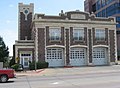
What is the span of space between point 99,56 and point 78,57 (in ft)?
14.4

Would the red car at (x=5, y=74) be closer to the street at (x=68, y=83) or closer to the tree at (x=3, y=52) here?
the street at (x=68, y=83)

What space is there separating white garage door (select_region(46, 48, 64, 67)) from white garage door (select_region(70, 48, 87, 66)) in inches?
80.1

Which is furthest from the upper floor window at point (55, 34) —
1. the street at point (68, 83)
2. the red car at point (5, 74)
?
the red car at point (5, 74)

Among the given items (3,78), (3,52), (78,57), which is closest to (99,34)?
(78,57)

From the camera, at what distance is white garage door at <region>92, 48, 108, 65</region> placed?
4878 cm

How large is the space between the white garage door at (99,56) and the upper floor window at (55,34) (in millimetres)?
7726

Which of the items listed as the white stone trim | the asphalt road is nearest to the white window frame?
the white stone trim

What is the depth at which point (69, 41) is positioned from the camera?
46531 millimetres

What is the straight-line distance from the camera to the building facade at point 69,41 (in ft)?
149

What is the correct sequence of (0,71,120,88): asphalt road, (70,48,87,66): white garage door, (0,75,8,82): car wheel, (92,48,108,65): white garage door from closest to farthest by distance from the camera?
1. (0,71,120,88): asphalt road
2. (0,75,8,82): car wheel
3. (70,48,87,66): white garage door
4. (92,48,108,65): white garage door

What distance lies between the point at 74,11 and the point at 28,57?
11899 millimetres

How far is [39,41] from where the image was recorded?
148 ft

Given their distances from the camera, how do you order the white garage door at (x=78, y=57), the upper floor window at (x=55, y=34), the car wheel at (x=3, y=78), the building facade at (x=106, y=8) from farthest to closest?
the building facade at (x=106, y=8)
the white garage door at (x=78, y=57)
the upper floor window at (x=55, y=34)
the car wheel at (x=3, y=78)

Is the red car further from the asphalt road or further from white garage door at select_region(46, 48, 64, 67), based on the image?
white garage door at select_region(46, 48, 64, 67)
